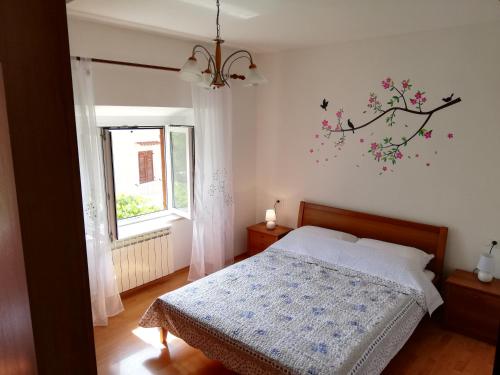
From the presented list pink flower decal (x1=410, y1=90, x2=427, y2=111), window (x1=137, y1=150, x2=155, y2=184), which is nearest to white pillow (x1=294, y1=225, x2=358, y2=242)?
pink flower decal (x1=410, y1=90, x2=427, y2=111)

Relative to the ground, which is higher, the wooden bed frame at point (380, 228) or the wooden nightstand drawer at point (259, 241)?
the wooden bed frame at point (380, 228)

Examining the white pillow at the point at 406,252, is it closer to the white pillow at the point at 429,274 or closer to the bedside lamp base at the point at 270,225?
the white pillow at the point at 429,274

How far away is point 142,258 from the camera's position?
3734 mm

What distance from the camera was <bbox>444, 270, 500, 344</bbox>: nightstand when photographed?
2.91 metres

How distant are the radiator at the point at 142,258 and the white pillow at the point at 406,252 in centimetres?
204

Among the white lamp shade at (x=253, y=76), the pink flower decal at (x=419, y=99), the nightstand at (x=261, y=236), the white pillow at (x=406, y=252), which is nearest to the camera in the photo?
the white lamp shade at (x=253, y=76)

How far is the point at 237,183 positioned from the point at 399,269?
7.12 feet

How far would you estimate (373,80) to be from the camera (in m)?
3.61

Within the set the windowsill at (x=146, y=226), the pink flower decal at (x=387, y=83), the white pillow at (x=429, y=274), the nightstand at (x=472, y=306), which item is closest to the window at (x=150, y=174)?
the windowsill at (x=146, y=226)

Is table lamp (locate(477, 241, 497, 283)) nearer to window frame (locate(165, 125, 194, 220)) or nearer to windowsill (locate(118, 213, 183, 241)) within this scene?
window frame (locate(165, 125, 194, 220))

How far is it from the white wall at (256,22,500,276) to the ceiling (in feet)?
0.77

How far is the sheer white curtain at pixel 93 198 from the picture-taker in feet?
9.59

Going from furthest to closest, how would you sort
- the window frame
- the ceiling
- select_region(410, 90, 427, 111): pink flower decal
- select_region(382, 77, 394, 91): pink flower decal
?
the window frame
select_region(382, 77, 394, 91): pink flower decal
select_region(410, 90, 427, 111): pink flower decal
the ceiling

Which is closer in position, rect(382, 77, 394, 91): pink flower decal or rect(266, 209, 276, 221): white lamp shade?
rect(382, 77, 394, 91): pink flower decal
